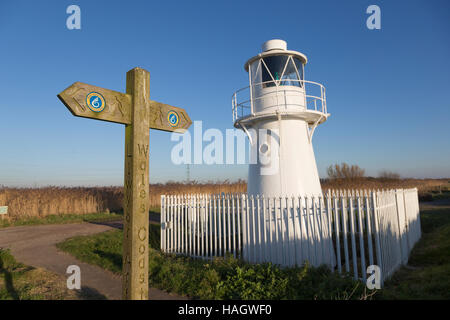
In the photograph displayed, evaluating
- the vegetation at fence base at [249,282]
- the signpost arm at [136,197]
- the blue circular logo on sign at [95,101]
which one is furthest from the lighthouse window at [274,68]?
the blue circular logo on sign at [95,101]

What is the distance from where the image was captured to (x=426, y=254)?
26.0 feet

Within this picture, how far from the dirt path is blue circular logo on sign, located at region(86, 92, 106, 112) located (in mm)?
3747

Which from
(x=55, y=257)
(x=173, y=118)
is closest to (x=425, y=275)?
(x=173, y=118)

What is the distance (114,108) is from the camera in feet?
9.26

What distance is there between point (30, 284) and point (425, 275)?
8.54 m

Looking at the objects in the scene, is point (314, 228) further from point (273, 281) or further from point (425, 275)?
point (425, 275)

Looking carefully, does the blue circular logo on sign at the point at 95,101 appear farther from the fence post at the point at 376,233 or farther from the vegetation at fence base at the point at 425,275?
the fence post at the point at 376,233

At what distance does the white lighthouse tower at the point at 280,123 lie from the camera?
8.62m

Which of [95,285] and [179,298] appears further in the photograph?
[95,285]

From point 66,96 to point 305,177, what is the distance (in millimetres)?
7613

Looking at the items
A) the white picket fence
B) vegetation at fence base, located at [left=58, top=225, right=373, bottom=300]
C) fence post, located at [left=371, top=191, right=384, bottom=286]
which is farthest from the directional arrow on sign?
fence post, located at [left=371, top=191, right=384, bottom=286]
